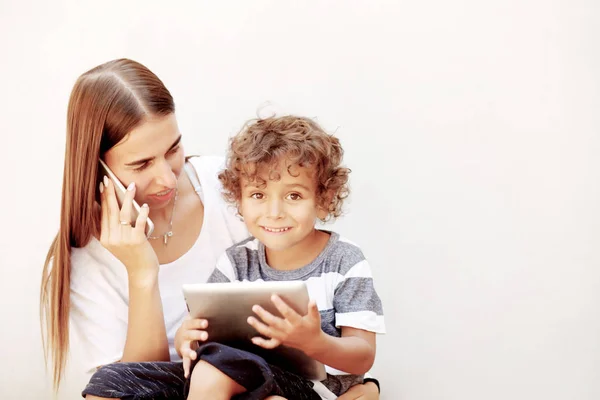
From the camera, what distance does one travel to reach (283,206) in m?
2.02

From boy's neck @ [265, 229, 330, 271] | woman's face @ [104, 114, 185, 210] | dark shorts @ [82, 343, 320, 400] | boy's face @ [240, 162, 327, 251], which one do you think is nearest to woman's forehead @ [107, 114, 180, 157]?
woman's face @ [104, 114, 185, 210]

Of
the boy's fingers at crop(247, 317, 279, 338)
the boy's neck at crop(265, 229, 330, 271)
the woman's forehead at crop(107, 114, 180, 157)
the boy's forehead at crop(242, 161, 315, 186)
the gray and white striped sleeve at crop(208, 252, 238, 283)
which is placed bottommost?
the boy's fingers at crop(247, 317, 279, 338)

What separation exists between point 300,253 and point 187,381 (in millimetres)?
434

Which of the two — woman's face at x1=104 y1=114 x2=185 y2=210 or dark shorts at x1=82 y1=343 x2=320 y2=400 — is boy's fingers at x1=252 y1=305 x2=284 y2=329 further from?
woman's face at x1=104 y1=114 x2=185 y2=210

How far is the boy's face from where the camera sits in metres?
2.02

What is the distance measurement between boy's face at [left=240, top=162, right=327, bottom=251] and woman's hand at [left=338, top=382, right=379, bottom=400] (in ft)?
1.26

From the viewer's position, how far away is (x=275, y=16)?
9.68ft

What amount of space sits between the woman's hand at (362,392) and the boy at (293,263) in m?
0.02

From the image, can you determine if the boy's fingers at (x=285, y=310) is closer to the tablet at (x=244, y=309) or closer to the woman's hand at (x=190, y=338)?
the tablet at (x=244, y=309)

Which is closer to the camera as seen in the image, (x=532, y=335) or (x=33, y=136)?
(x=532, y=335)

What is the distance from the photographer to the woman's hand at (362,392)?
2070mm

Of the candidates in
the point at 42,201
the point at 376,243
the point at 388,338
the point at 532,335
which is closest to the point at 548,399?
the point at 532,335

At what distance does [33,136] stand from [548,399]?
201cm

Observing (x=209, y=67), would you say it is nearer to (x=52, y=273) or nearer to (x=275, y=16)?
(x=275, y=16)
